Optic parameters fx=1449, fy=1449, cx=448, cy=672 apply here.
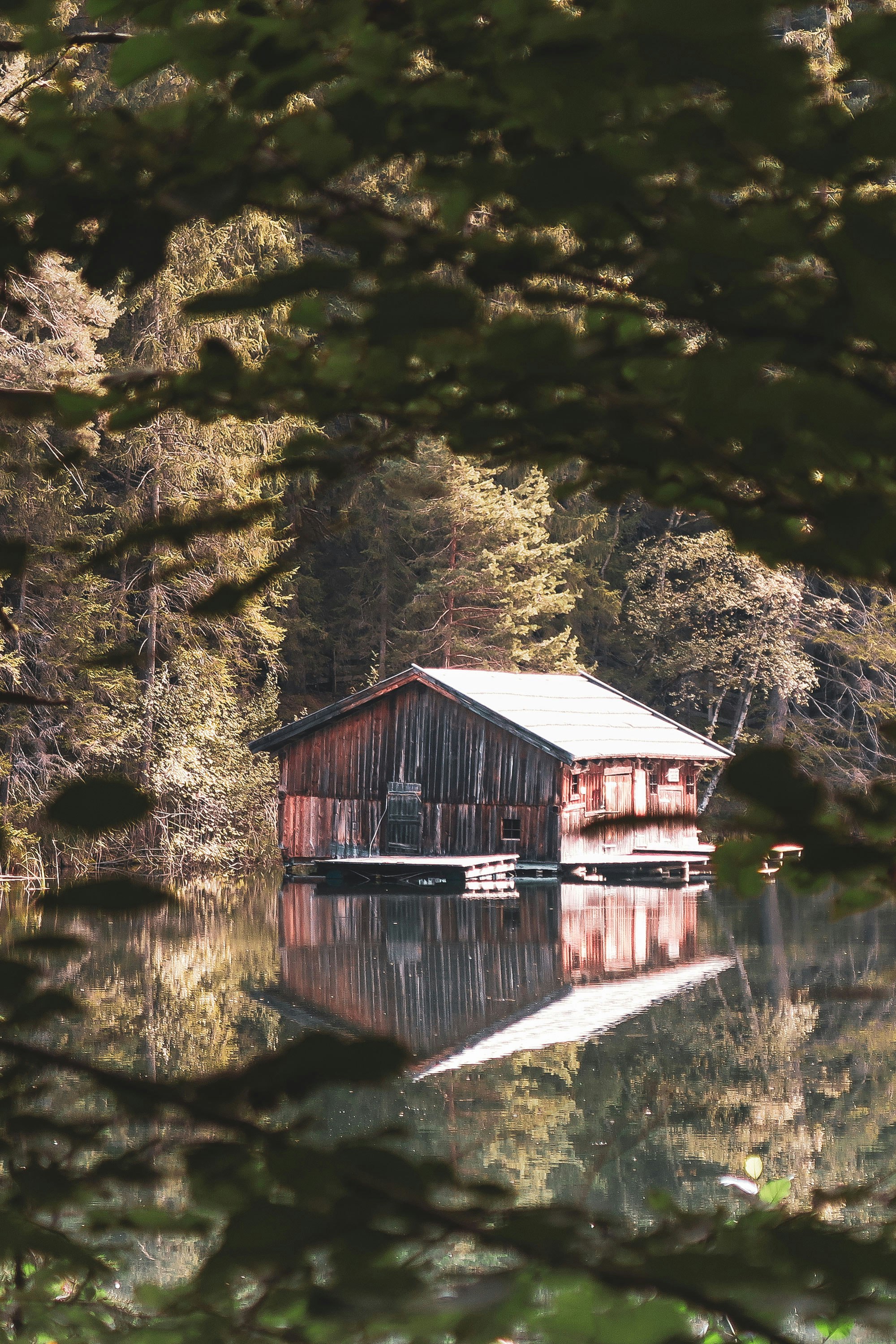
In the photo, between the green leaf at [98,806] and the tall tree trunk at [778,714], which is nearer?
the green leaf at [98,806]

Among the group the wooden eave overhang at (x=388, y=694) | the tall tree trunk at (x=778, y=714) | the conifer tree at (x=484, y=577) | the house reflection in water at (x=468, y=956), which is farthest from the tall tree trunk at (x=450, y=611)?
the house reflection in water at (x=468, y=956)

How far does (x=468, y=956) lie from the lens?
863 inches

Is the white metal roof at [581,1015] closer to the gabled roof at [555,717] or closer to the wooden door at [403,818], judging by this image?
the gabled roof at [555,717]

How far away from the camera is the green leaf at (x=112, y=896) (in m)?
1.01

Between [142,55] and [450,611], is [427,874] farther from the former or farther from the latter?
[142,55]

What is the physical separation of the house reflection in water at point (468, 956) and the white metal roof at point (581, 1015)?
5 cm

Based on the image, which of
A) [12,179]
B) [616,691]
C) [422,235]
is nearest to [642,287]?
[422,235]

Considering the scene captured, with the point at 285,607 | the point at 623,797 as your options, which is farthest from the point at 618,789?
the point at 285,607

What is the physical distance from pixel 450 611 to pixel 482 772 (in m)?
8.83

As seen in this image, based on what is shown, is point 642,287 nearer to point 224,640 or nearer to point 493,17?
point 493,17

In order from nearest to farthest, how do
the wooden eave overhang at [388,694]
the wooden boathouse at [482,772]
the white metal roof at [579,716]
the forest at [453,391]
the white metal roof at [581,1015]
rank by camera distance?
the forest at [453,391] < the white metal roof at [581,1015] < the wooden eave overhang at [388,694] < the white metal roof at [579,716] < the wooden boathouse at [482,772]

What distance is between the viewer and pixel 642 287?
1.14 m

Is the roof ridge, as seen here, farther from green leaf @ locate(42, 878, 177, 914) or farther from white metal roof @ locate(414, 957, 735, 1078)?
green leaf @ locate(42, 878, 177, 914)

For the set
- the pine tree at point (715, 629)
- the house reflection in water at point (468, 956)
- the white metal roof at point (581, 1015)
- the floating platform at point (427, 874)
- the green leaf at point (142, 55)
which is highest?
the pine tree at point (715, 629)
